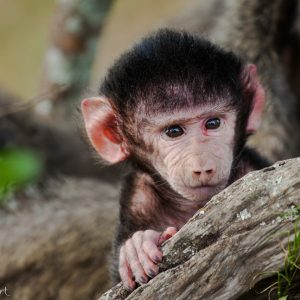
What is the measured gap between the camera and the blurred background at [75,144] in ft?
17.8

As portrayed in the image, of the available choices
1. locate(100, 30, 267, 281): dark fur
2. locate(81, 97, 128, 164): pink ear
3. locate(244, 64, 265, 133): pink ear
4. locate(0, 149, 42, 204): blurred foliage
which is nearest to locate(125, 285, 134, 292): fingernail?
locate(0, 149, 42, 204): blurred foliage

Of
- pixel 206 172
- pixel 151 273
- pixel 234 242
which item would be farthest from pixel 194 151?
pixel 234 242

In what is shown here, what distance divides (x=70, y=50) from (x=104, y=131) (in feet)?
9.18

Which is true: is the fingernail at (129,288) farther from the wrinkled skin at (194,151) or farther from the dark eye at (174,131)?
the dark eye at (174,131)

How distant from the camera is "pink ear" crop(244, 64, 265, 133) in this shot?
4074mm

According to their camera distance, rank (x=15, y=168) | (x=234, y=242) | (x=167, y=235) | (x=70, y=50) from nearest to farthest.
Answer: (x=234, y=242)
(x=15, y=168)
(x=167, y=235)
(x=70, y=50)

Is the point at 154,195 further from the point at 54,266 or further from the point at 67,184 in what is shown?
the point at 67,184

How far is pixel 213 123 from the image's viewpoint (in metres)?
3.78

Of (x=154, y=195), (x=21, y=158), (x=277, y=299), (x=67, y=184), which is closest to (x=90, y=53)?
(x=67, y=184)

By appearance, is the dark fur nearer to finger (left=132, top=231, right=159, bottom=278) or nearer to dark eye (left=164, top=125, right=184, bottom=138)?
dark eye (left=164, top=125, right=184, bottom=138)

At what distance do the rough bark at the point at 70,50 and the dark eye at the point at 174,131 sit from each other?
2.81 m

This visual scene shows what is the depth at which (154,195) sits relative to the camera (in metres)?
4.10

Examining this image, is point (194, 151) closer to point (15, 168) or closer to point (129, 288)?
point (129, 288)

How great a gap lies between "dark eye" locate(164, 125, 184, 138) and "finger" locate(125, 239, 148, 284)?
59 centimetres
